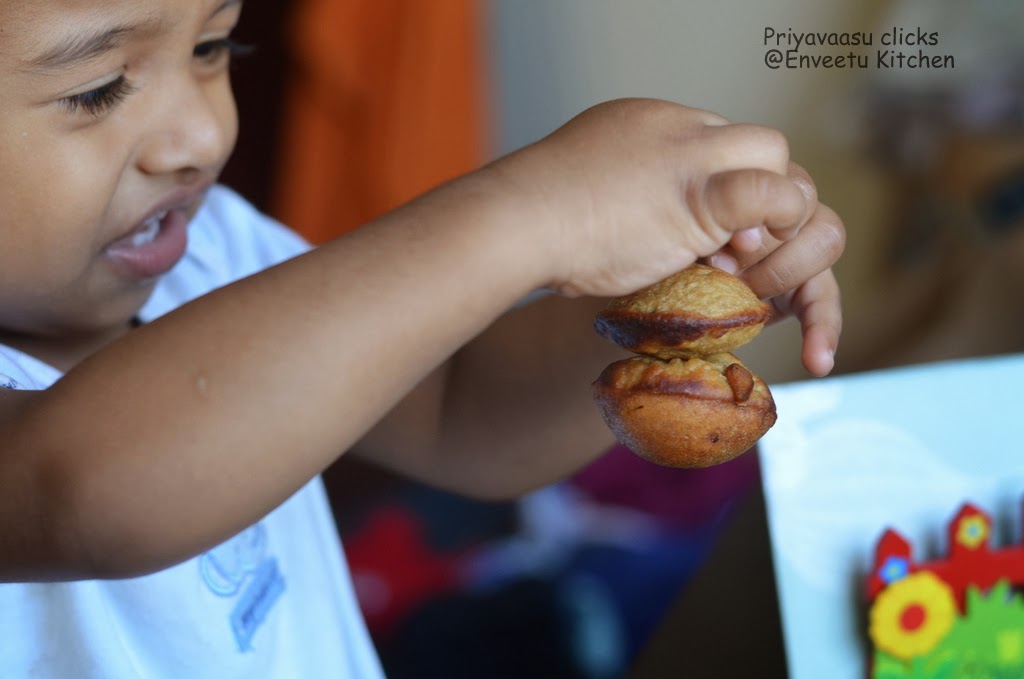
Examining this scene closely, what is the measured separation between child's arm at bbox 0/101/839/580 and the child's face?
0.41 feet

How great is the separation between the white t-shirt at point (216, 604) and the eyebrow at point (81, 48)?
15 centimetres

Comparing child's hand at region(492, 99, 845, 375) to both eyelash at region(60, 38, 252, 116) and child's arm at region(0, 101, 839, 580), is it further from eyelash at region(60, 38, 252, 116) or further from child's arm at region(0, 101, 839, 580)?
eyelash at region(60, 38, 252, 116)

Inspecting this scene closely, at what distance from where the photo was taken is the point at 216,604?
0.57 meters

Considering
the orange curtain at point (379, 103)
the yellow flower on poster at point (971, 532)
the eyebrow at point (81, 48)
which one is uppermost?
the orange curtain at point (379, 103)

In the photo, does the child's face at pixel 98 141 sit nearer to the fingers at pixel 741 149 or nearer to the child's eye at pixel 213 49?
the child's eye at pixel 213 49

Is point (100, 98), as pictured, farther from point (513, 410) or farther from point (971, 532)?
point (971, 532)

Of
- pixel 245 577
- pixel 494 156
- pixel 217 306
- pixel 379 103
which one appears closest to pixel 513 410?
pixel 245 577

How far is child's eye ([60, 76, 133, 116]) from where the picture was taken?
1.44 ft

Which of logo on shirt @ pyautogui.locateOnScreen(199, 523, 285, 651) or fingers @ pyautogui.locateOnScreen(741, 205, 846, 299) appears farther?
logo on shirt @ pyautogui.locateOnScreen(199, 523, 285, 651)

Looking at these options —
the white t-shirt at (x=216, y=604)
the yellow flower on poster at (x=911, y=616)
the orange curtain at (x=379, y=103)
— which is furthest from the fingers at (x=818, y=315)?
the orange curtain at (x=379, y=103)

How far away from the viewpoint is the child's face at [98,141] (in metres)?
0.42

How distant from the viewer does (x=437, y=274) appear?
1.16ft

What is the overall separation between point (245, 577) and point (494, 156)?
675mm

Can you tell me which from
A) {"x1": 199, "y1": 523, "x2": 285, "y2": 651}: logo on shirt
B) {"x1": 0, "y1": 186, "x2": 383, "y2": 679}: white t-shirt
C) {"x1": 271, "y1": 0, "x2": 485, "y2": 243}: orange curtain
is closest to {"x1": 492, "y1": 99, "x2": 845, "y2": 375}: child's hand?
{"x1": 0, "y1": 186, "x2": 383, "y2": 679}: white t-shirt
